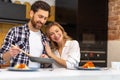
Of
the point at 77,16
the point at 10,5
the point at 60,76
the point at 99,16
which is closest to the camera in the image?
the point at 60,76

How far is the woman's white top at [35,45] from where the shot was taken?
239cm

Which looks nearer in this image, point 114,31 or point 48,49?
point 48,49

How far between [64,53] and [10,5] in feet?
4.76

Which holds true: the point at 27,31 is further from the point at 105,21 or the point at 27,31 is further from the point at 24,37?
the point at 105,21

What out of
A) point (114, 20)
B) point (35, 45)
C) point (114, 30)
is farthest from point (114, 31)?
point (35, 45)

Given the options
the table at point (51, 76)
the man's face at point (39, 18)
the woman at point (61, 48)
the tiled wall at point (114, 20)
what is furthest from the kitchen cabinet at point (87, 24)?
the table at point (51, 76)

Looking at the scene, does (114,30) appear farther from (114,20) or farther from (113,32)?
(114,20)

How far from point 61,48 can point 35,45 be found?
27cm

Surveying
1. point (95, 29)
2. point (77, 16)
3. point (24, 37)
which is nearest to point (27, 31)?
point (24, 37)

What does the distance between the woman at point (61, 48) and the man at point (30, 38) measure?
0.09 metres

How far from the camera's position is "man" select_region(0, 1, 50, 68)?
237 cm

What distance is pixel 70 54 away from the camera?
2.38 m

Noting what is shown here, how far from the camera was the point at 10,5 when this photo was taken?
11.8 feet

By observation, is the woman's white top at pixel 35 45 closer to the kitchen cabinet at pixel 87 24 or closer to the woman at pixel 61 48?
the woman at pixel 61 48
